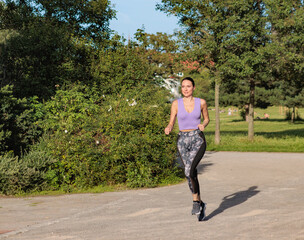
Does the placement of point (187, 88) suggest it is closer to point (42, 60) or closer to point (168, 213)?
point (168, 213)

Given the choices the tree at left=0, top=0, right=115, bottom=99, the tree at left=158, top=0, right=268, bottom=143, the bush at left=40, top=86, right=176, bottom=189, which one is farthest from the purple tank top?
the tree at left=158, top=0, right=268, bottom=143

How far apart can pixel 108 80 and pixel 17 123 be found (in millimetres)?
4475

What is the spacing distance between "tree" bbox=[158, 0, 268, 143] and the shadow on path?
10.8 metres

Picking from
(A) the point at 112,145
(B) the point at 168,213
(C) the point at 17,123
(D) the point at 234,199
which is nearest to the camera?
(B) the point at 168,213

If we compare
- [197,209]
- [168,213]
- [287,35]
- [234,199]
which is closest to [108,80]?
[234,199]

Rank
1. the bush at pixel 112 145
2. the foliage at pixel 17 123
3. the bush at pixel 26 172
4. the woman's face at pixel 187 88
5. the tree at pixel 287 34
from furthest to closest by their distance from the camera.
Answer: the tree at pixel 287 34
the foliage at pixel 17 123
the bush at pixel 112 145
the bush at pixel 26 172
the woman's face at pixel 187 88

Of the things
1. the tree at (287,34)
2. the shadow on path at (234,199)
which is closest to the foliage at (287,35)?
the tree at (287,34)

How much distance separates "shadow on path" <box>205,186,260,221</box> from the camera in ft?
23.4

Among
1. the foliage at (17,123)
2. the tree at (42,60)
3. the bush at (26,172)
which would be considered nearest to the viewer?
the bush at (26,172)

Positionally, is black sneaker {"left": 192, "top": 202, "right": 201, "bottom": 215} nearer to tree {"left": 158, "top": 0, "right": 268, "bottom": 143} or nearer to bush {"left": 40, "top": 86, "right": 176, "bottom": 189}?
bush {"left": 40, "top": 86, "right": 176, "bottom": 189}

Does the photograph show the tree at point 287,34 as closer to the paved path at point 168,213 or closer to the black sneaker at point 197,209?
the paved path at point 168,213

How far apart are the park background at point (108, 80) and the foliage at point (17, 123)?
0.02m

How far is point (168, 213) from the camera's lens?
704 cm

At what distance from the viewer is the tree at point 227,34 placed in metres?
19.3
